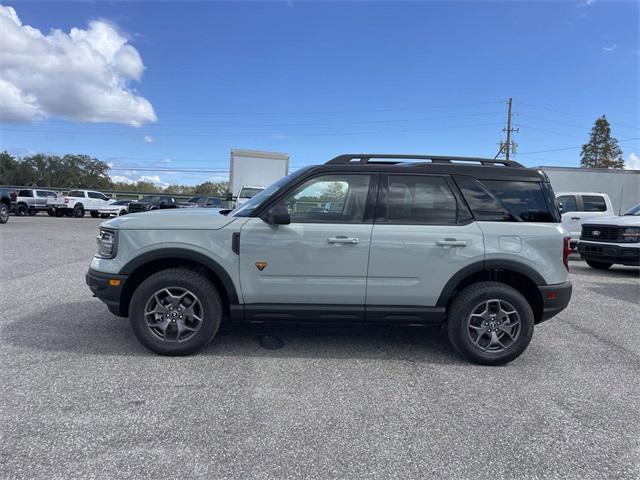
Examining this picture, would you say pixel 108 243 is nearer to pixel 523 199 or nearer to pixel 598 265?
pixel 523 199

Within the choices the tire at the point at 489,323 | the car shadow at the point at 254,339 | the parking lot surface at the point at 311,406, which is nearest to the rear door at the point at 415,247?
the tire at the point at 489,323

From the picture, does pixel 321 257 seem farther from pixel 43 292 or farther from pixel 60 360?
pixel 43 292

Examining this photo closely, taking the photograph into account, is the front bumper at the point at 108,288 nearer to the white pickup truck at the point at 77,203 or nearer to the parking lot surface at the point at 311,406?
the parking lot surface at the point at 311,406

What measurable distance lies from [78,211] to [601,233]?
29211mm

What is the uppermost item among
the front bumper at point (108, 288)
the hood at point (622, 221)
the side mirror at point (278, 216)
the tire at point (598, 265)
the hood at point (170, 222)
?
the hood at point (622, 221)

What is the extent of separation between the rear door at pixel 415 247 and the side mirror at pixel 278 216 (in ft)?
2.61

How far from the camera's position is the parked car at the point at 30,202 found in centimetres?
2748

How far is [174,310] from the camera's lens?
3883 mm

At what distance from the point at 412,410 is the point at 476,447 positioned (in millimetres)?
541

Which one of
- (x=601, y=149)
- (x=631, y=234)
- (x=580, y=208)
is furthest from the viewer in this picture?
(x=601, y=149)

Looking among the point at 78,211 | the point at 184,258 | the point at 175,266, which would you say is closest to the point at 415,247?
the point at 184,258

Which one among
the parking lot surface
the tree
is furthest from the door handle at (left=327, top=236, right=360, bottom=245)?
the tree

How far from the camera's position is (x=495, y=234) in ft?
12.8

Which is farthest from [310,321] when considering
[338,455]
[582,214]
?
[582,214]
